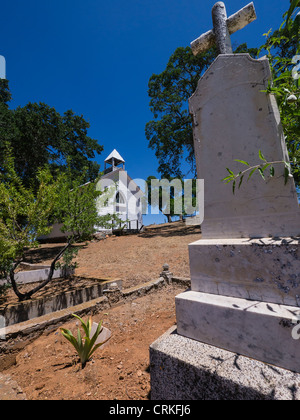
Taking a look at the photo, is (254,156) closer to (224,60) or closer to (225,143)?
(225,143)

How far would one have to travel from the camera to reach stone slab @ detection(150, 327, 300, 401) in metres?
1.14

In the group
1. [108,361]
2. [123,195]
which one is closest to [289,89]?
[108,361]

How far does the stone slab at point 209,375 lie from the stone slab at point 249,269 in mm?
449

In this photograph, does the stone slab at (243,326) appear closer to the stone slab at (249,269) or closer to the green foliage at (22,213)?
the stone slab at (249,269)

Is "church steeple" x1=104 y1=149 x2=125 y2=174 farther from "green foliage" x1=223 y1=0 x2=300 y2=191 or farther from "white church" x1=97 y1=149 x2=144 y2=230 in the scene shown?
"green foliage" x1=223 y1=0 x2=300 y2=191

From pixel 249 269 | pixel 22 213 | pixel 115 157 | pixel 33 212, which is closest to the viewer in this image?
pixel 249 269

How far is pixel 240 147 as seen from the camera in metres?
1.82

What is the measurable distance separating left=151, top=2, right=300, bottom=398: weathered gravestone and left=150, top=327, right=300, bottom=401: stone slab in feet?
0.22

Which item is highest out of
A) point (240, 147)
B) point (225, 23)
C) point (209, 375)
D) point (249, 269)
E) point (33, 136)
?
point (33, 136)

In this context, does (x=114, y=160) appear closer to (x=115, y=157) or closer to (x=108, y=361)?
(x=115, y=157)

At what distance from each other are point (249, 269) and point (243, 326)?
426 mm

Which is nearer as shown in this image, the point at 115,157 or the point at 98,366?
the point at 98,366

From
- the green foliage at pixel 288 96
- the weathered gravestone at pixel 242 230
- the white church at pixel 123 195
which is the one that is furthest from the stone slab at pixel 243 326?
the white church at pixel 123 195

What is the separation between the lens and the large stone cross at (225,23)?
205 cm
